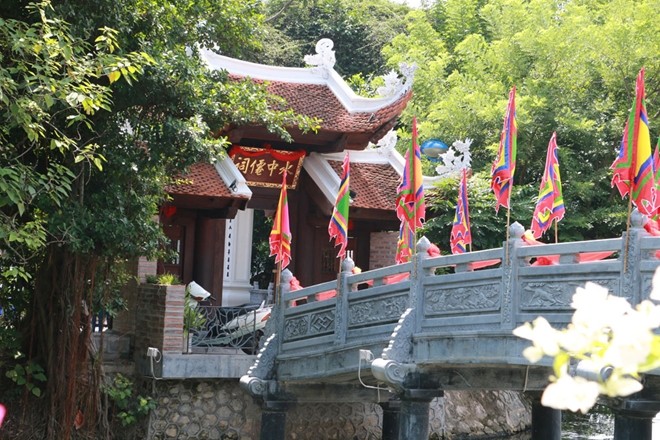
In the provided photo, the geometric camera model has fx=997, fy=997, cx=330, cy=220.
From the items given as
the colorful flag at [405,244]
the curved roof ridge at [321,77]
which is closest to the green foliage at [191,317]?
the colorful flag at [405,244]

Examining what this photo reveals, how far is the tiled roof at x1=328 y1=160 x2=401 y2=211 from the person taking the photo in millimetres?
Result: 15820

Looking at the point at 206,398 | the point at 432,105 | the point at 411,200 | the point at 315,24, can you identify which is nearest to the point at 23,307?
the point at 206,398

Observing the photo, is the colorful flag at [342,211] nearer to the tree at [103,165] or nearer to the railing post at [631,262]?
the tree at [103,165]

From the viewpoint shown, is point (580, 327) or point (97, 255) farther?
point (97, 255)

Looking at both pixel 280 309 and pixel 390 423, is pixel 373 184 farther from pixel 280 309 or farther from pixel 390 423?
pixel 280 309

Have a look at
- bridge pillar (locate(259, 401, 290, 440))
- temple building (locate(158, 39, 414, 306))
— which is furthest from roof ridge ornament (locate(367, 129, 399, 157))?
bridge pillar (locate(259, 401, 290, 440))

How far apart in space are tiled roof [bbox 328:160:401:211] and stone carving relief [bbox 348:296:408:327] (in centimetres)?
524

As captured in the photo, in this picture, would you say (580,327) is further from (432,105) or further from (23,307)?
(432,105)

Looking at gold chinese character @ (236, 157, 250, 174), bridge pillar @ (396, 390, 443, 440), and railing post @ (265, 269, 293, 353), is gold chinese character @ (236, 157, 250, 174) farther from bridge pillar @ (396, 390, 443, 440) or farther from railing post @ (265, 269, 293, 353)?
bridge pillar @ (396, 390, 443, 440)

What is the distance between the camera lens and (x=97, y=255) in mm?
11141

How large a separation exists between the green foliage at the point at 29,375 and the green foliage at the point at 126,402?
2.99ft

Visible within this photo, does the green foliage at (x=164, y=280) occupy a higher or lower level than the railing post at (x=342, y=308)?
higher

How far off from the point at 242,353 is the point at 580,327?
1143 cm

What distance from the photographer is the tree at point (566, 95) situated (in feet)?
59.1
